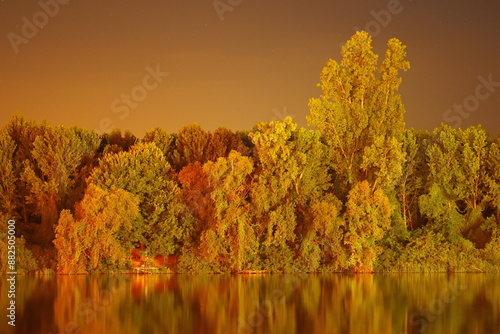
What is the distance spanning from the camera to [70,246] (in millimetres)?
46938

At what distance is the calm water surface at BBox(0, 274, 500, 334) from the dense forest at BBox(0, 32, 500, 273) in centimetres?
372

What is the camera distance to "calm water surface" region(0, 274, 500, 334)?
28.1m

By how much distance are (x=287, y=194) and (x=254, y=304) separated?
63.4 feet

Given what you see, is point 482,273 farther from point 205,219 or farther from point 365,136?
point 205,219

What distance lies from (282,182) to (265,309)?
20002 mm

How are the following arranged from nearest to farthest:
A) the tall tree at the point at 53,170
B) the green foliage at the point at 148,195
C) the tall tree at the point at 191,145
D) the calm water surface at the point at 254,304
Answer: the calm water surface at the point at 254,304, the green foliage at the point at 148,195, the tall tree at the point at 53,170, the tall tree at the point at 191,145

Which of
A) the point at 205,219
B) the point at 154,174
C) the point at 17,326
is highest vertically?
the point at 154,174

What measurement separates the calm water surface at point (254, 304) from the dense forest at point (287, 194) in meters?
3.72

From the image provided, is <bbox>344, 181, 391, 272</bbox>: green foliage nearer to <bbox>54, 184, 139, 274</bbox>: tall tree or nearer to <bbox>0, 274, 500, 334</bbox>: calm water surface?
<bbox>0, 274, 500, 334</bbox>: calm water surface

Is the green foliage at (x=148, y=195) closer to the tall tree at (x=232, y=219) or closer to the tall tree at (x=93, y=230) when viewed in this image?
the tall tree at (x=93, y=230)

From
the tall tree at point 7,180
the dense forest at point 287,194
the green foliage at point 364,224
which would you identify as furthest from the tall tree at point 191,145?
the green foliage at point 364,224

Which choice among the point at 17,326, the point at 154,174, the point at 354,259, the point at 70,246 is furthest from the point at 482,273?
the point at 17,326

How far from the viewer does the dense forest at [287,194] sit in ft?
163

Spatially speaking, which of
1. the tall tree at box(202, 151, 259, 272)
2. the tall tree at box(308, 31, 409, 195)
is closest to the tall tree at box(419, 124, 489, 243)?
the tall tree at box(308, 31, 409, 195)
